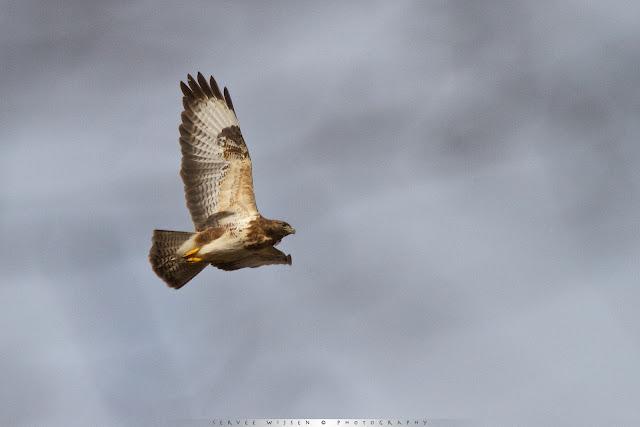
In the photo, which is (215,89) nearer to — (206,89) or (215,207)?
(206,89)

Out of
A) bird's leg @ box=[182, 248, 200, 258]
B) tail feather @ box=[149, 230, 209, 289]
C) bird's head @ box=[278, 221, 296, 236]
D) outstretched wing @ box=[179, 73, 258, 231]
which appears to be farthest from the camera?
outstretched wing @ box=[179, 73, 258, 231]

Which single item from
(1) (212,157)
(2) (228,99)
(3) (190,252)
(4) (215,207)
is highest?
(2) (228,99)

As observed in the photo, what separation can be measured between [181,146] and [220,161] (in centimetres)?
75

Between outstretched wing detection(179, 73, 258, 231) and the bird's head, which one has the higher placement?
outstretched wing detection(179, 73, 258, 231)

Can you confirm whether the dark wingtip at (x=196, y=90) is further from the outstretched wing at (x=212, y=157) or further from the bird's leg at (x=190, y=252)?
the bird's leg at (x=190, y=252)

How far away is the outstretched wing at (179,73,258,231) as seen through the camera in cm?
1922

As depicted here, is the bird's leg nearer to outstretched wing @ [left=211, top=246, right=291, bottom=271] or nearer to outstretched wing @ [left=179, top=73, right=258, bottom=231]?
outstretched wing @ [left=179, top=73, right=258, bottom=231]

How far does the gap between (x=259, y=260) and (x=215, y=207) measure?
3.87ft

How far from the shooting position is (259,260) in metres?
19.5

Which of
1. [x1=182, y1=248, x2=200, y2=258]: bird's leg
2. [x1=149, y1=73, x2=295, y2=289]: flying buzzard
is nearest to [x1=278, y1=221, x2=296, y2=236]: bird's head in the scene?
[x1=149, y1=73, x2=295, y2=289]: flying buzzard

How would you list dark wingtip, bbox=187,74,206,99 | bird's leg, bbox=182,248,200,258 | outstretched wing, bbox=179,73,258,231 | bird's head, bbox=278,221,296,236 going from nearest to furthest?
bird's head, bbox=278,221,296,236, bird's leg, bbox=182,248,200,258, outstretched wing, bbox=179,73,258,231, dark wingtip, bbox=187,74,206,99

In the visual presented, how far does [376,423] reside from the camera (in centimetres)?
3491

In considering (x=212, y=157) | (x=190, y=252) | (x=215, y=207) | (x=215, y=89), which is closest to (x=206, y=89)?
(x=215, y=89)

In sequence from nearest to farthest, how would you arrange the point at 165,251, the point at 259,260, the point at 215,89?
the point at 165,251, the point at 259,260, the point at 215,89
